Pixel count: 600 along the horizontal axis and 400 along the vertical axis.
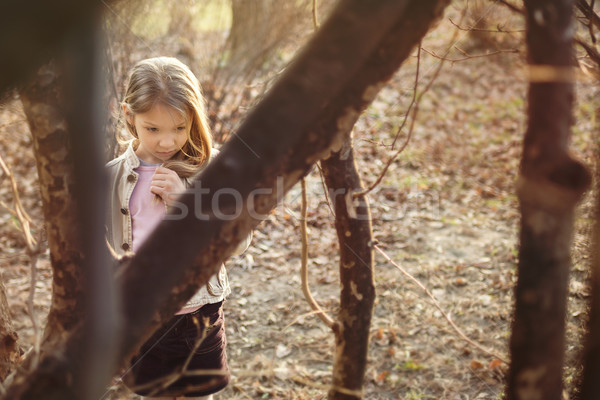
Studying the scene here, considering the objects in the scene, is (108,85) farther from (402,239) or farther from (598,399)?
(598,399)

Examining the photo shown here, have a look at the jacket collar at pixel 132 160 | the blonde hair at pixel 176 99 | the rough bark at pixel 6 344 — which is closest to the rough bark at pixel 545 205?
the blonde hair at pixel 176 99

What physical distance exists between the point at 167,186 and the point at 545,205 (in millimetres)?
1479

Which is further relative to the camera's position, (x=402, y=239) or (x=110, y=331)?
(x=402, y=239)

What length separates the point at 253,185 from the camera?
1180 millimetres

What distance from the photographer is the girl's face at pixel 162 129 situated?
2.19 meters

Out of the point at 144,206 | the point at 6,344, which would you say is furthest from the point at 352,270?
the point at 6,344

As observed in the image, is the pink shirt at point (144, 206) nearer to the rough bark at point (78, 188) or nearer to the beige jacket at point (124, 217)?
the beige jacket at point (124, 217)

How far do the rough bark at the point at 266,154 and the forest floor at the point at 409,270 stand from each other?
534mm

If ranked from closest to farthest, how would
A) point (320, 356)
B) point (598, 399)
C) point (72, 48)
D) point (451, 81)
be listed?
point (72, 48)
point (598, 399)
point (320, 356)
point (451, 81)

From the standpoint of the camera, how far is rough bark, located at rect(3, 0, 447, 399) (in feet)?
3.66

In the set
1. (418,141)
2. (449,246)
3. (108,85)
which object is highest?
(418,141)

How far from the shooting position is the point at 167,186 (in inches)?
83.5

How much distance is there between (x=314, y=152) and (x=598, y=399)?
953mm

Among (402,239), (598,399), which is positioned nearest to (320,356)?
(402,239)
